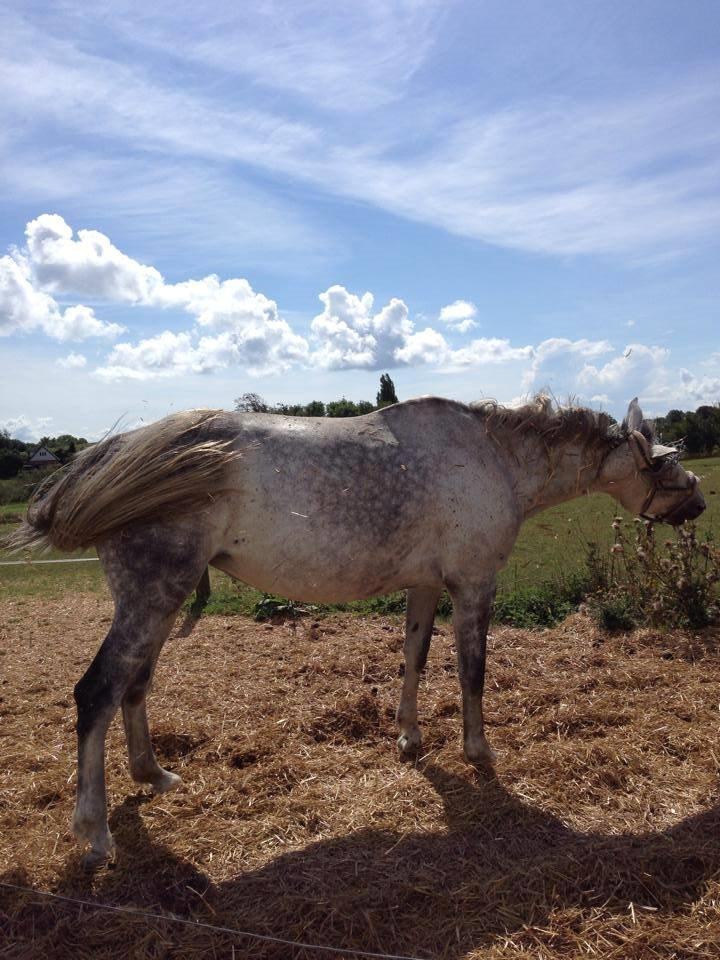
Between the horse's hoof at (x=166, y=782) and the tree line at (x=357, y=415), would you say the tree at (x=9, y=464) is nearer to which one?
the tree line at (x=357, y=415)

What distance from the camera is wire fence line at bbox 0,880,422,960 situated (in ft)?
8.54

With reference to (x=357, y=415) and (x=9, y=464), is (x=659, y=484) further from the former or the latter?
(x=9, y=464)

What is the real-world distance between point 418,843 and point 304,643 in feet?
11.4

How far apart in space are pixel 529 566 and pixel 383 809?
6303mm

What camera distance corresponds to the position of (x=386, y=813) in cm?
382

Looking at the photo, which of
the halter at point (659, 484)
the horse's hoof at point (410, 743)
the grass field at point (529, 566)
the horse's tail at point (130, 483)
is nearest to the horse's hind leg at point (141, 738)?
the horse's tail at point (130, 483)

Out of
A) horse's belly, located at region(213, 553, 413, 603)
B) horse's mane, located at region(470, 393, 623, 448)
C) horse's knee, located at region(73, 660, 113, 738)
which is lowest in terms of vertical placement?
horse's knee, located at region(73, 660, 113, 738)

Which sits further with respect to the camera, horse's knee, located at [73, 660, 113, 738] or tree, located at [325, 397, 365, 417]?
tree, located at [325, 397, 365, 417]

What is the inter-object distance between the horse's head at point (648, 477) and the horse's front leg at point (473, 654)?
1.29 m

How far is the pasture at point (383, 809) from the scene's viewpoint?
2.80m

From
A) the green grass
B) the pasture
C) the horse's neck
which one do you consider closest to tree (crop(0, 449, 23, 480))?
the green grass

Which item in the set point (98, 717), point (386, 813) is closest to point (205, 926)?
point (98, 717)

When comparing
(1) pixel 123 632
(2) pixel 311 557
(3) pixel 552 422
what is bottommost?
(1) pixel 123 632

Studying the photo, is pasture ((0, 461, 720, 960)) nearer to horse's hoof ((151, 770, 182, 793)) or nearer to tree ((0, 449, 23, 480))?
horse's hoof ((151, 770, 182, 793))
